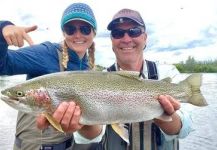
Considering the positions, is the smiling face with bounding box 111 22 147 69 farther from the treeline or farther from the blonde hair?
the treeline

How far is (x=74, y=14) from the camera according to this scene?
14.8 ft

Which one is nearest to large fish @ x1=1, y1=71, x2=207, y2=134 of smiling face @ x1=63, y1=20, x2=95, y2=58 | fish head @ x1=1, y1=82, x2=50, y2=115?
fish head @ x1=1, y1=82, x2=50, y2=115

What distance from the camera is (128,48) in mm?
4754

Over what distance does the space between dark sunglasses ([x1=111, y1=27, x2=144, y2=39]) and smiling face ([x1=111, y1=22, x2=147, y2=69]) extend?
25 mm

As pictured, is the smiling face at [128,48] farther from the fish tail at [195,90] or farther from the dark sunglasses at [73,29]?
the fish tail at [195,90]

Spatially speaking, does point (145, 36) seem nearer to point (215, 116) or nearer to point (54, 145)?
point (54, 145)

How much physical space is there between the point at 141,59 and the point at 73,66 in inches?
30.6

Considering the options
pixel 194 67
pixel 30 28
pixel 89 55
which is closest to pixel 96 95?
pixel 30 28

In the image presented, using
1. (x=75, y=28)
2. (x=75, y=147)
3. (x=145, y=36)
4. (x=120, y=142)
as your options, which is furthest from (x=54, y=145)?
(x=145, y=36)

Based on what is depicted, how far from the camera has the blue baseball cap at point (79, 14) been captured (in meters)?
4.51

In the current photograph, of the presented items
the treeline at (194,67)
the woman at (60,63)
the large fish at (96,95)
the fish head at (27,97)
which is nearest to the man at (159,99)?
the large fish at (96,95)

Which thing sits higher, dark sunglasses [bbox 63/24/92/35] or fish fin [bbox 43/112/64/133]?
dark sunglasses [bbox 63/24/92/35]

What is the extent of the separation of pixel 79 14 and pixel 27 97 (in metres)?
1.20

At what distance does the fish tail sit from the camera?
A: 13.8 feet
